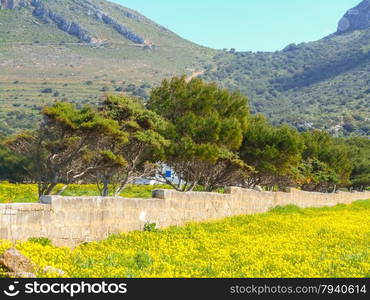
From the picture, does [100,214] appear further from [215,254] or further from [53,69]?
[53,69]

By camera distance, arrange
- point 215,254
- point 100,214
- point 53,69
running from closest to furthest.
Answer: point 215,254 → point 100,214 → point 53,69

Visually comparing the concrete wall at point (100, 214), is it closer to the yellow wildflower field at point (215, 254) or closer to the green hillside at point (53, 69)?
the yellow wildflower field at point (215, 254)

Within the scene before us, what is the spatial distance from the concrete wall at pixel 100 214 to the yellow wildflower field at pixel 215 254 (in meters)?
0.36

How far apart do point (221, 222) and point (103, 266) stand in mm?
10612

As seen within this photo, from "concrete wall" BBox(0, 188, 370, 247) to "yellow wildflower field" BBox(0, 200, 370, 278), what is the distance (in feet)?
1.18

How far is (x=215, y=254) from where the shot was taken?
40.3 ft

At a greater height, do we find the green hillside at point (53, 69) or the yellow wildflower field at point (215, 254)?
the green hillside at point (53, 69)

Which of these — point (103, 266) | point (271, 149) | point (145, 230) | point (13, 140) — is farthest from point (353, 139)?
point (103, 266)

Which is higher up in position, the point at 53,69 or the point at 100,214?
the point at 53,69

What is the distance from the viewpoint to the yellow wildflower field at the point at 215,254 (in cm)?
966

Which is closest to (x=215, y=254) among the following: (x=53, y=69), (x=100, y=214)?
(x=100, y=214)

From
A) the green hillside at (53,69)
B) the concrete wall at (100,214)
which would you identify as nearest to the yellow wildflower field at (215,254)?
the concrete wall at (100,214)

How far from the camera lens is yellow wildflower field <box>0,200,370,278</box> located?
9.66 metres

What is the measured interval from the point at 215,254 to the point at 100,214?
10.7 ft
